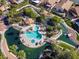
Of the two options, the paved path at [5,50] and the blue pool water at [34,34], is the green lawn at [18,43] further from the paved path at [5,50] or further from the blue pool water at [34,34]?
the blue pool water at [34,34]

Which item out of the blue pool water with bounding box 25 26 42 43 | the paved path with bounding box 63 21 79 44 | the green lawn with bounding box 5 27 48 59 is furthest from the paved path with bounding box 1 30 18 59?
the paved path with bounding box 63 21 79 44

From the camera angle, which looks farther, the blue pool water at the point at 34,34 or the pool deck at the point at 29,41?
the blue pool water at the point at 34,34

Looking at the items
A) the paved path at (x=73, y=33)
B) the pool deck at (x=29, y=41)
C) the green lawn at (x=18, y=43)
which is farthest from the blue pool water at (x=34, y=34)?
the paved path at (x=73, y=33)

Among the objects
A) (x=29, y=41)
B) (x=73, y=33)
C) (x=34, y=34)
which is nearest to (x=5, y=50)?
(x=29, y=41)

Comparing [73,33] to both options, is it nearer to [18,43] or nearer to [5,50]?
[18,43]

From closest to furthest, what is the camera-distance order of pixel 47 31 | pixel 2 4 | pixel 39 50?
pixel 39 50
pixel 47 31
pixel 2 4

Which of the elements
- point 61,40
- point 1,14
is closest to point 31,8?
point 1,14

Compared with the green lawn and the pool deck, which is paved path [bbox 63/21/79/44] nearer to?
the pool deck

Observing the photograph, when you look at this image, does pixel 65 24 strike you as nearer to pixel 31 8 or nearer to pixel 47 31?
pixel 47 31
